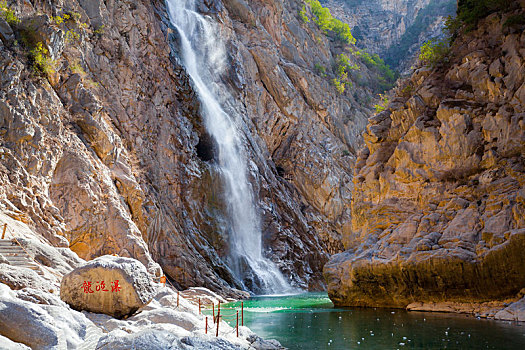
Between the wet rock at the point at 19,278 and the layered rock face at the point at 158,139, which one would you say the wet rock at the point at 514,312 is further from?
the layered rock face at the point at 158,139

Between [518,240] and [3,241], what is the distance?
1744cm

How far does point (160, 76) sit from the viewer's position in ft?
114

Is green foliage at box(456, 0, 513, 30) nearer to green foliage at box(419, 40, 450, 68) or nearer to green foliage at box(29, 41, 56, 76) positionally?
green foliage at box(419, 40, 450, 68)

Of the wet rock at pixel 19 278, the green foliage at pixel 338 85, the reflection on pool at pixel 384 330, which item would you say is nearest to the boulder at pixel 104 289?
the wet rock at pixel 19 278

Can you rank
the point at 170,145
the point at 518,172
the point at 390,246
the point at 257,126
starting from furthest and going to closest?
the point at 257,126
the point at 170,145
the point at 390,246
the point at 518,172

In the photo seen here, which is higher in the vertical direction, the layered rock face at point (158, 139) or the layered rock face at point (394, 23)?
the layered rock face at point (394, 23)

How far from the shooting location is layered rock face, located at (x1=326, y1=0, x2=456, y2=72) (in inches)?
3152

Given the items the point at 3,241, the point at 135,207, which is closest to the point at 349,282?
the point at 135,207

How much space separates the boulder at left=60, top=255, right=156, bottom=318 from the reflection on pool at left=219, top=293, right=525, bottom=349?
4.49 m

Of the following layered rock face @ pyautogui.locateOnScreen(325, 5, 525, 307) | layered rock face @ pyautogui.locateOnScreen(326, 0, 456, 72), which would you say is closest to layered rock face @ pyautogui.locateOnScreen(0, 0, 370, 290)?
layered rock face @ pyautogui.locateOnScreen(325, 5, 525, 307)

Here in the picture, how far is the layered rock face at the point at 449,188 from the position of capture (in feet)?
55.6

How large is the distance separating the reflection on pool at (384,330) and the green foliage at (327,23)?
54077mm

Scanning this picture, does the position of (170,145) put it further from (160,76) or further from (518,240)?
(518,240)

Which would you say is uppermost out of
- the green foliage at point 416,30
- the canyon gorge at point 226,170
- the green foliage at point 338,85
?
the green foliage at point 416,30
